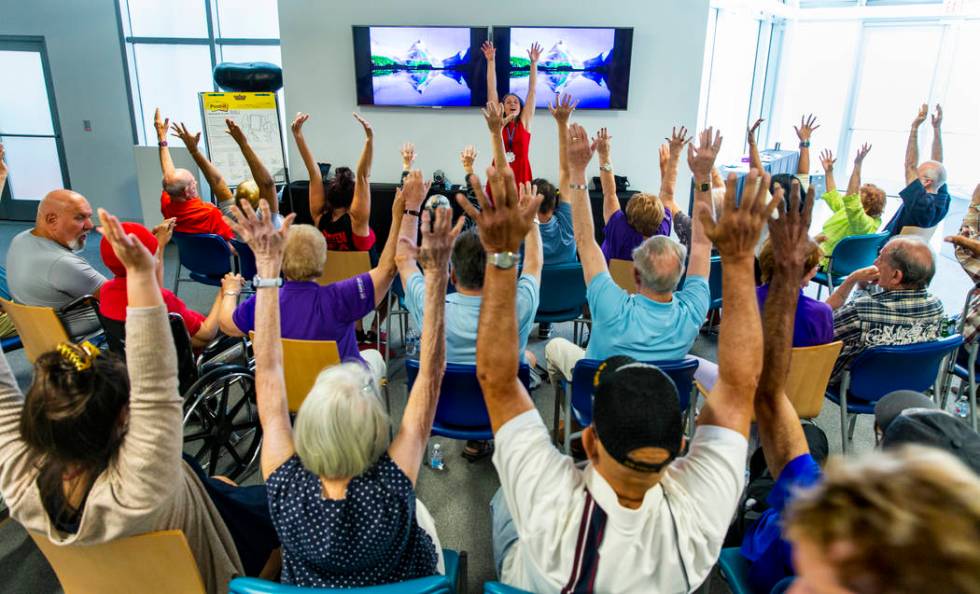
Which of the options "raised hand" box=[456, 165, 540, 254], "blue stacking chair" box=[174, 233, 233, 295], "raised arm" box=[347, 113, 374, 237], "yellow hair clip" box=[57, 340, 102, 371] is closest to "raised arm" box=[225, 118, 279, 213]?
"raised arm" box=[347, 113, 374, 237]

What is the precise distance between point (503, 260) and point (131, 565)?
1189 mm

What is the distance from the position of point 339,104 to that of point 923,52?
8649 mm

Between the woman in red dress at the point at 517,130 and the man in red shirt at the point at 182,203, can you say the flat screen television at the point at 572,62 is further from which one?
the man in red shirt at the point at 182,203

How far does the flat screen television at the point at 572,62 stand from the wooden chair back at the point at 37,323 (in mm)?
A: 5147

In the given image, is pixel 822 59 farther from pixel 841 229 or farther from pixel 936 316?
pixel 936 316

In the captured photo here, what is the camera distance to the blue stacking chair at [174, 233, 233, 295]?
15.3ft

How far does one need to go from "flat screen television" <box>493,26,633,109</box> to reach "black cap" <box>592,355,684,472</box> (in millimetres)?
6075

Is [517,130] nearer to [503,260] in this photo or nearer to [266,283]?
[266,283]

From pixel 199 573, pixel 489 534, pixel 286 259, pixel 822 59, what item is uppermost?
pixel 822 59

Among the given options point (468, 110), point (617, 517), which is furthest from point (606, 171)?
point (468, 110)

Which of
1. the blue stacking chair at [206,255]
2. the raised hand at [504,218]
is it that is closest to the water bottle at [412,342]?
the blue stacking chair at [206,255]

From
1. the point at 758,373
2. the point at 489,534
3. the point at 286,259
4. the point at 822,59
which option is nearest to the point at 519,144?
the point at 286,259

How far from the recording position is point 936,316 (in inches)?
111

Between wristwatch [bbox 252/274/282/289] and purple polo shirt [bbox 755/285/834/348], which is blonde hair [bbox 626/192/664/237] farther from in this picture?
wristwatch [bbox 252/274/282/289]
